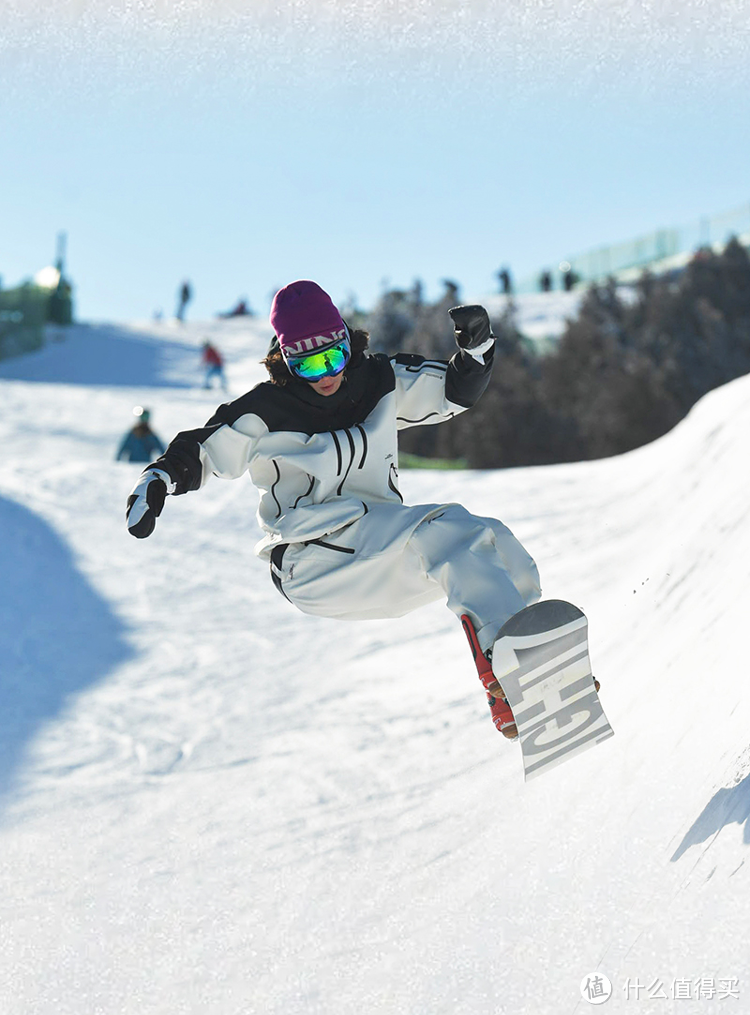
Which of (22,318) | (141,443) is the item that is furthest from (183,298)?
(141,443)

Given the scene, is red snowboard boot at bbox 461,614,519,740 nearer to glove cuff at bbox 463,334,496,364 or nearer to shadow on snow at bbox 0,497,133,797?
glove cuff at bbox 463,334,496,364

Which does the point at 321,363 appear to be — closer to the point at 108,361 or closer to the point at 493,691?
the point at 493,691

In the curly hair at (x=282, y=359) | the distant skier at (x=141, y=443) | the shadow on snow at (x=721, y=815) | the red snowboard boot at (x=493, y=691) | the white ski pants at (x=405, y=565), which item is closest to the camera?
the shadow on snow at (x=721, y=815)

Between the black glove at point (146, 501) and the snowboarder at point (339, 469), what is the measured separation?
1 cm

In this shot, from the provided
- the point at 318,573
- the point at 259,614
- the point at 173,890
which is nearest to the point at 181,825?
the point at 173,890

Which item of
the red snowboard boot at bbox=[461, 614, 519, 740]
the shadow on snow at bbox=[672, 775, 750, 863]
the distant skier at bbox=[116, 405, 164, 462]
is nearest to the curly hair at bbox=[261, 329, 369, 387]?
the red snowboard boot at bbox=[461, 614, 519, 740]

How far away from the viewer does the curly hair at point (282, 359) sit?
453 centimetres

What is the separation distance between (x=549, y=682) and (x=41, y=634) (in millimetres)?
6810

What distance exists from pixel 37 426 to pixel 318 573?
15.7 m

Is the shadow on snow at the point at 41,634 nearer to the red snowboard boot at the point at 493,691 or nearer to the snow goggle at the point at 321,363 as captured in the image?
the snow goggle at the point at 321,363

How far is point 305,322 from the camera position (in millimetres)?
4363

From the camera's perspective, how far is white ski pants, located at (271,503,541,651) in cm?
419

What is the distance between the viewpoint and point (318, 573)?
451cm

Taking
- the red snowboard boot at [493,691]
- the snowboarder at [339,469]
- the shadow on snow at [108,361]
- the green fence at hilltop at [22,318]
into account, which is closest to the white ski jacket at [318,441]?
the snowboarder at [339,469]
